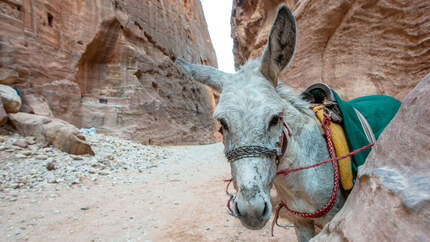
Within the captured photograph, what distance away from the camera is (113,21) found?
11680 mm

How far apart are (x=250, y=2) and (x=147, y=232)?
9.06 metres

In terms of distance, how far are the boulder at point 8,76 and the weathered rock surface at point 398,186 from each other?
10504 millimetres

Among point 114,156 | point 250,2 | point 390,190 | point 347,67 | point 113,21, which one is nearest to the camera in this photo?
point 390,190

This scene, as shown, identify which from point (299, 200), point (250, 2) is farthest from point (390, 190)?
point (250, 2)

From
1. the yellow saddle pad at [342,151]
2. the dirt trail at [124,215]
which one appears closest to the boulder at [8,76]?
the dirt trail at [124,215]

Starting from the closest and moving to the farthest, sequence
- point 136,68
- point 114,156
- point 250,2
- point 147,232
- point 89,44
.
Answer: point 147,232, point 114,156, point 250,2, point 89,44, point 136,68

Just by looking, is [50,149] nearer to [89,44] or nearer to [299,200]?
[299,200]

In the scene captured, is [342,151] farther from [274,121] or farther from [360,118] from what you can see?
[274,121]

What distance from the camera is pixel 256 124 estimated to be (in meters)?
1.11

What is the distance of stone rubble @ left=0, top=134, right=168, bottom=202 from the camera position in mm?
3895

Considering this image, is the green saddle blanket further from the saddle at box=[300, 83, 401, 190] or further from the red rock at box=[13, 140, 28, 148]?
the red rock at box=[13, 140, 28, 148]

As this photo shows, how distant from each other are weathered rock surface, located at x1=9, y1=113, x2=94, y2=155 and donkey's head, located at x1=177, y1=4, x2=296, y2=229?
586 centimetres

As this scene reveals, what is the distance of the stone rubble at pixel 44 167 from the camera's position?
3.89 meters

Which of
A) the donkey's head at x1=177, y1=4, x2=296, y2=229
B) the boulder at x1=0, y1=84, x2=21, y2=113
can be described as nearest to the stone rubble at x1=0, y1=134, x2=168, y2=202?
the boulder at x1=0, y1=84, x2=21, y2=113
